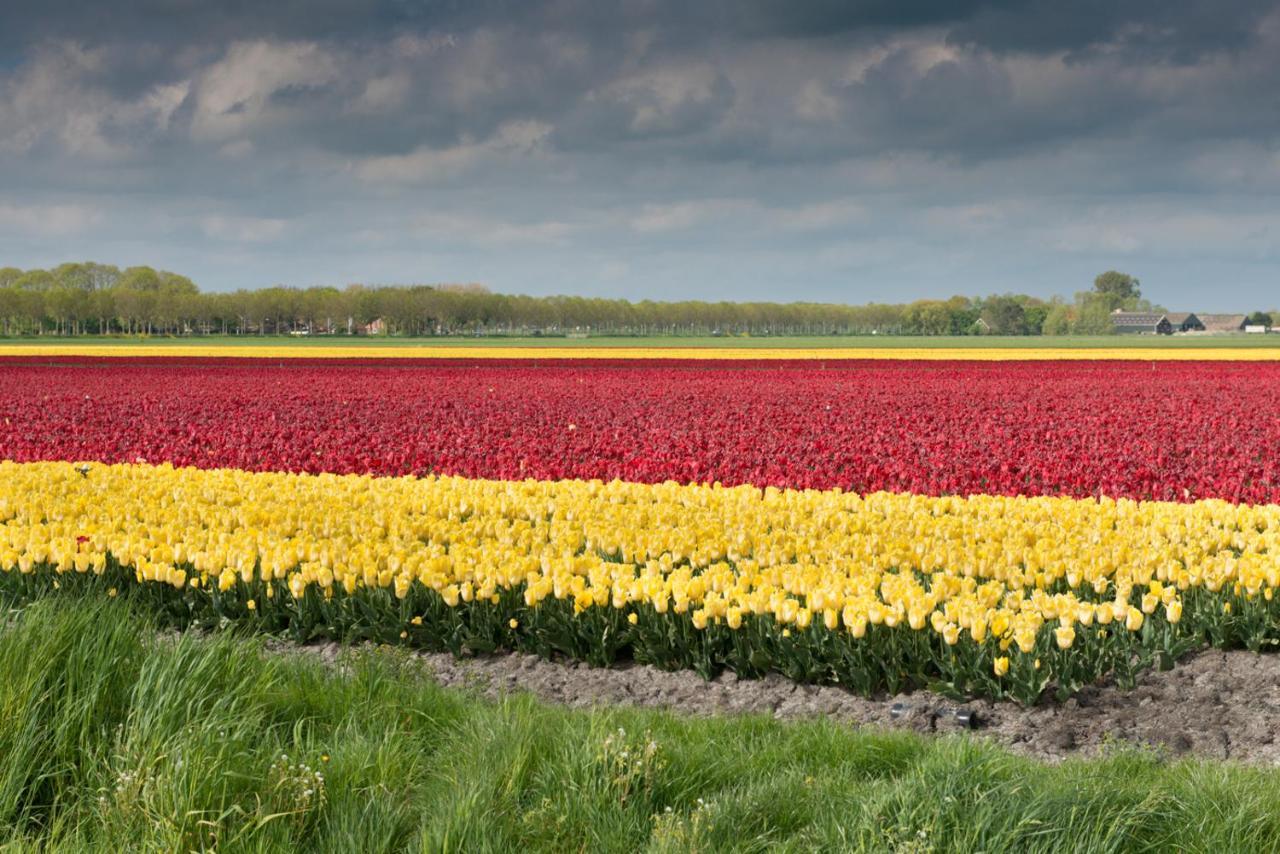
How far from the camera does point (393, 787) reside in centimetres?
414

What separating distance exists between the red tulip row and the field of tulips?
0.08 m

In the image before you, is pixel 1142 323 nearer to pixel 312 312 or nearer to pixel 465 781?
pixel 312 312

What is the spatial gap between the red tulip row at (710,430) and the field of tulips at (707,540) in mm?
83

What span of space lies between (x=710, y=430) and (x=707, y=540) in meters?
9.79

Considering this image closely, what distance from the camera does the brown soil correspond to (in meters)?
5.71

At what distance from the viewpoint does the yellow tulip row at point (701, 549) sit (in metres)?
6.46

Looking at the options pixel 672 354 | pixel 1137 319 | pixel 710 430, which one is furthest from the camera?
pixel 1137 319

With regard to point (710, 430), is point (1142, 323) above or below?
above

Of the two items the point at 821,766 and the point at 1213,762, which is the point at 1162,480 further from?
the point at 821,766

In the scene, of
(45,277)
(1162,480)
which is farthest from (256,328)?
(1162,480)

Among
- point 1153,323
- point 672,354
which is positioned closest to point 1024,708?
point 672,354

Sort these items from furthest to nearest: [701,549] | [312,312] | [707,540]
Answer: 1. [312,312]
2. [707,540]
3. [701,549]

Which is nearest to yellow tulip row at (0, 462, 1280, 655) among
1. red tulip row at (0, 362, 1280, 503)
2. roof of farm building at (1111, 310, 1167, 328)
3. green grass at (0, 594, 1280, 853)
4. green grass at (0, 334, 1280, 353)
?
green grass at (0, 594, 1280, 853)

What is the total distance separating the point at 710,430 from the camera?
690 inches
